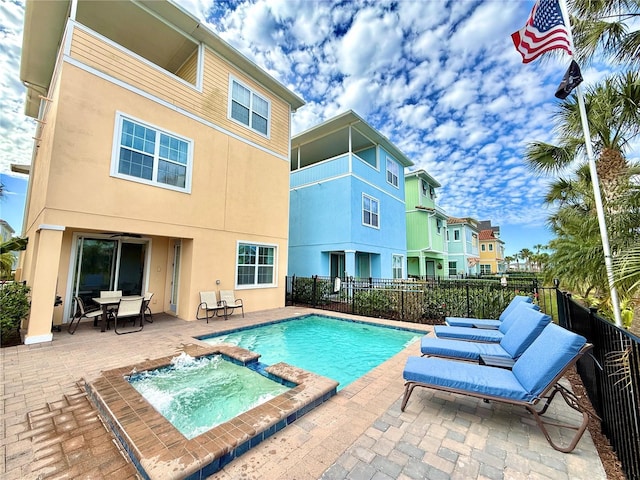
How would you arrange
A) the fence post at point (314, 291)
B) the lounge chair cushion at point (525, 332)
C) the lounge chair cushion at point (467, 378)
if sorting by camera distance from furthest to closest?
the fence post at point (314, 291)
the lounge chair cushion at point (525, 332)
the lounge chair cushion at point (467, 378)

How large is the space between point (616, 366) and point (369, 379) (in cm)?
308

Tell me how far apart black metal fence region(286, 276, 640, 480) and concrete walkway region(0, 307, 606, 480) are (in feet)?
1.42

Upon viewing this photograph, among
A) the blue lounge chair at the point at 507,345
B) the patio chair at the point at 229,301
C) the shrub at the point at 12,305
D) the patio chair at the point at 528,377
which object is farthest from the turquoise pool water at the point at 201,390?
the shrub at the point at 12,305

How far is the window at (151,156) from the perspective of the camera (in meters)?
7.50

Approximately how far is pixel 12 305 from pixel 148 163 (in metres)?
4.69

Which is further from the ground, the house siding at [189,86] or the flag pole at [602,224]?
the house siding at [189,86]

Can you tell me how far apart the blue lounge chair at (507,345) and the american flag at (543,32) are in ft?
16.0

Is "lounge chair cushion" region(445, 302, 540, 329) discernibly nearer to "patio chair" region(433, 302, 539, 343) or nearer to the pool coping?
"patio chair" region(433, 302, 539, 343)

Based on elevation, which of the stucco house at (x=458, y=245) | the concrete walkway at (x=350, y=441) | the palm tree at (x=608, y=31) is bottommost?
the concrete walkway at (x=350, y=441)

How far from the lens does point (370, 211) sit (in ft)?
52.4

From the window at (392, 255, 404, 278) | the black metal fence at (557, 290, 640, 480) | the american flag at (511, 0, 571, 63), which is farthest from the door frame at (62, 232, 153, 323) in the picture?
the window at (392, 255, 404, 278)

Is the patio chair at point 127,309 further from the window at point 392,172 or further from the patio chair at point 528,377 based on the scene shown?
the window at point 392,172

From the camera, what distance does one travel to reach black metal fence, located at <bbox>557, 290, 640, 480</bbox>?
2.27m

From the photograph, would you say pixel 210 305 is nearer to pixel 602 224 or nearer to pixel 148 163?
pixel 148 163
